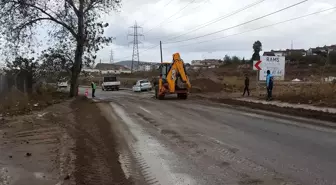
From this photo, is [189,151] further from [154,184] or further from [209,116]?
[209,116]

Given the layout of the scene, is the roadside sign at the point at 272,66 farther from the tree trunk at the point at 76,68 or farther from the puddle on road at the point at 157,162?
the puddle on road at the point at 157,162

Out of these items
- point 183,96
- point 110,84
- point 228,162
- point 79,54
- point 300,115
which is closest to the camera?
point 228,162

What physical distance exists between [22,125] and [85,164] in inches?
331

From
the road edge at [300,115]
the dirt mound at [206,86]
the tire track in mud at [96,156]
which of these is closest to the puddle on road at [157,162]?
the tire track in mud at [96,156]

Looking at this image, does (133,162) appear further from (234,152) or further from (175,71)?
(175,71)

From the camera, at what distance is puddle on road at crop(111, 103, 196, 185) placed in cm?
745

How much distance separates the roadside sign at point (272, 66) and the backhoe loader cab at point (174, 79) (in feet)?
19.8

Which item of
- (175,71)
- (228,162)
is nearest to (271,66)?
(175,71)

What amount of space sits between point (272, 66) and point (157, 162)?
26.2 metres

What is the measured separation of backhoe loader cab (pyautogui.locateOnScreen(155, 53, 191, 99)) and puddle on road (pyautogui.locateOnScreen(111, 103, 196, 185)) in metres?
19.1

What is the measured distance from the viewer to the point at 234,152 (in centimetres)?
977

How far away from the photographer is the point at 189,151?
10078 mm

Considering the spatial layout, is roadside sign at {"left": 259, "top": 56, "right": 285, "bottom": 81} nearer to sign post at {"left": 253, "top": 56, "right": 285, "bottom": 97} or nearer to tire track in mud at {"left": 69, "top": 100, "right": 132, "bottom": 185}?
sign post at {"left": 253, "top": 56, "right": 285, "bottom": 97}

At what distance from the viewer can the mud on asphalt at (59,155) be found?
7.69 meters
